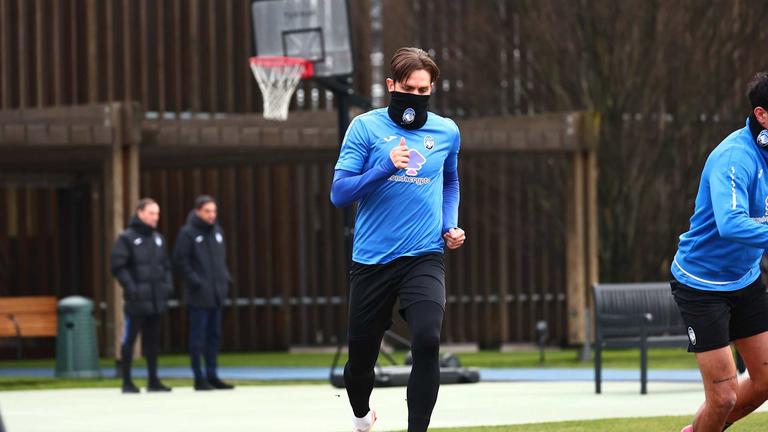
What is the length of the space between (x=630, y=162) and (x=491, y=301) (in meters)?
4.07

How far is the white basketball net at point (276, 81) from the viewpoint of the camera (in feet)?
53.8

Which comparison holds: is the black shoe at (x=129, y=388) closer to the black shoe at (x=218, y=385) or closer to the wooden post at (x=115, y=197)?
the black shoe at (x=218, y=385)

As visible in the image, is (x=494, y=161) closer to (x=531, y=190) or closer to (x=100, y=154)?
(x=531, y=190)

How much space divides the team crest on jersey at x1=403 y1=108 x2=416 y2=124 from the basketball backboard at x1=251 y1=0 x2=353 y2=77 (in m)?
7.81

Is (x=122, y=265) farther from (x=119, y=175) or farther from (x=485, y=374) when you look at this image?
(x=119, y=175)

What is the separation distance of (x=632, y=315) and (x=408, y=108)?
717cm

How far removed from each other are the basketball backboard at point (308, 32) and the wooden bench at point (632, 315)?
3.29 metres

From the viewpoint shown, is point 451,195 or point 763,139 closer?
point 763,139

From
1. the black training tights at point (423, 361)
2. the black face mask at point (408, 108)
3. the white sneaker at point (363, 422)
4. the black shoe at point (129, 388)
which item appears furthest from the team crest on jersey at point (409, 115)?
the black shoe at point (129, 388)

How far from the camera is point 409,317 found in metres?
7.59

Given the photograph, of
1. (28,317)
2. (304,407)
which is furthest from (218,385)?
(28,317)

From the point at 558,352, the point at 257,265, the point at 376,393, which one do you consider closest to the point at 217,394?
the point at 376,393

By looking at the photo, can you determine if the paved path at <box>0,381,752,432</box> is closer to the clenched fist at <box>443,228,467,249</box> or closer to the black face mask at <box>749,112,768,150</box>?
the clenched fist at <box>443,228,467,249</box>

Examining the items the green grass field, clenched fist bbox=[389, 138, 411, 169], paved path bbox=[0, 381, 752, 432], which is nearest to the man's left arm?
clenched fist bbox=[389, 138, 411, 169]
